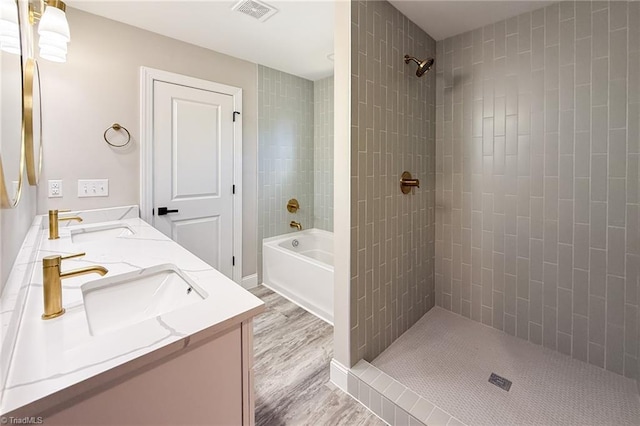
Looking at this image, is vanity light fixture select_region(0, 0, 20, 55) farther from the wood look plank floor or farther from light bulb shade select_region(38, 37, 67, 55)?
the wood look plank floor

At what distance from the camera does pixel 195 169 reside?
2580 millimetres

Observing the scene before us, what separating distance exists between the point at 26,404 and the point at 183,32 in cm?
264

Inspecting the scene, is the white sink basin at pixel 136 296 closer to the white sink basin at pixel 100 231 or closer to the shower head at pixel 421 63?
the white sink basin at pixel 100 231

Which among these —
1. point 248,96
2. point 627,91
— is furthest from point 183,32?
point 627,91

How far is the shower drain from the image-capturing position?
1559 millimetres

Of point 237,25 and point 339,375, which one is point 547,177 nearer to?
point 339,375

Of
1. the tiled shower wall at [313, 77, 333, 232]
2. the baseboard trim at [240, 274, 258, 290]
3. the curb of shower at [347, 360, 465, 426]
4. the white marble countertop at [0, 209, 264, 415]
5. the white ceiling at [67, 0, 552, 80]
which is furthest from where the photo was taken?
the tiled shower wall at [313, 77, 333, 232]

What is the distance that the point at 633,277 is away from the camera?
1585 millimetres

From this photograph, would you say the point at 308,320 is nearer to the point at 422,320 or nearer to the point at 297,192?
the point at 422,320

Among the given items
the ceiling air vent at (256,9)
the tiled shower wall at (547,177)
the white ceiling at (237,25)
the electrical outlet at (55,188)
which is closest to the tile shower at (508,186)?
the tiled shower wall at (547,177)

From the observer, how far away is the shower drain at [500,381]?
61.4 inches

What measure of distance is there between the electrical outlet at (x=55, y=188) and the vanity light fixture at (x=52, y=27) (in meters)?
0.85

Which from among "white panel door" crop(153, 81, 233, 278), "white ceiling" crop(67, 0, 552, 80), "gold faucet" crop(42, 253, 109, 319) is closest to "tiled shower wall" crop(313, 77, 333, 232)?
"white ceiling" crop(67, 0, 552, 80)

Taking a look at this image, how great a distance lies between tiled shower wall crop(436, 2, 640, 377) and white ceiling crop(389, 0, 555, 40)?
81 millimetres
